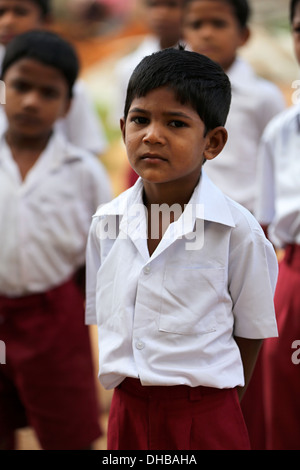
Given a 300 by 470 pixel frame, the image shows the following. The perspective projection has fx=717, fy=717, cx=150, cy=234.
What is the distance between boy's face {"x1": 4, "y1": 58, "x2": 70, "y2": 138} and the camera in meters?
2.33

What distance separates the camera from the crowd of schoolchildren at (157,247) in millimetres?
1596

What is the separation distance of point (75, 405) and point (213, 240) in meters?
1.06

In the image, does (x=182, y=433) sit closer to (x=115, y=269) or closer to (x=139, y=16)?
(x=115, y=269)

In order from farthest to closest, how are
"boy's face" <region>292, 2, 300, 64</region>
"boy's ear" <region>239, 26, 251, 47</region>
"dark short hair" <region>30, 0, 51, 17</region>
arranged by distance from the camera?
"dark short hair" <region>30, 0, 51, 17</region> → "boy's ear" <region>239, 26, 251, 47</region> → "boy's face" <region>292, 2, 300, 64</region>

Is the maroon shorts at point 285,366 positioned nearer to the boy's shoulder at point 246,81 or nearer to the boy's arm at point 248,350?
the boy's arm at point 248,350

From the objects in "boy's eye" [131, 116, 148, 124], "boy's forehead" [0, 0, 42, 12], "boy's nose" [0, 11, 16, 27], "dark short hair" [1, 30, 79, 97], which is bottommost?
"boy's eye" [131, 116, 148, 124]

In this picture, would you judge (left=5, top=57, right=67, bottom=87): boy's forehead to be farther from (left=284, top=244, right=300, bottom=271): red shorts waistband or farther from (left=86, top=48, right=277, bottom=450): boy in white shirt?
(left=284, top=244, right=300, bottom=271): red shorts waistband

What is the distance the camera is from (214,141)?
5.43 ft

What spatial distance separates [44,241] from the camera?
237 centimetres

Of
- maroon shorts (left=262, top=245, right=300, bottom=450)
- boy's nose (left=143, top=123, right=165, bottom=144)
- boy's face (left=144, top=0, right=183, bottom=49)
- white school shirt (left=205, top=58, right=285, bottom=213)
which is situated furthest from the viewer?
boy's face (left=144, top=0, right=183, bottom=49)

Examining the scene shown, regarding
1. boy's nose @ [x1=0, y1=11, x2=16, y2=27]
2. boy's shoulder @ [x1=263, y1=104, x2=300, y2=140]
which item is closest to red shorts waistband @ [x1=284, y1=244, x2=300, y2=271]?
boy's shoulder @ [x1=263, y1=104, x2=300, y2=140]

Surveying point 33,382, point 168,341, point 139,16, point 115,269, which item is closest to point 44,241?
point 33,382

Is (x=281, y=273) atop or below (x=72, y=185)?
below

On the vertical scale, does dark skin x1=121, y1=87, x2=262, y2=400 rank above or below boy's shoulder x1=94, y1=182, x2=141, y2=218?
above
